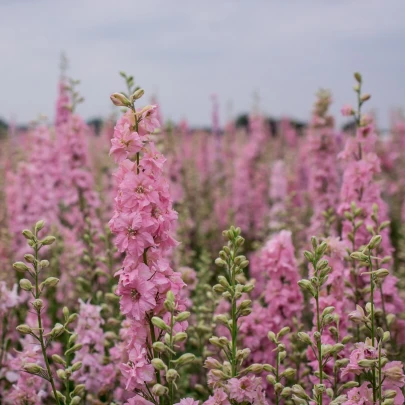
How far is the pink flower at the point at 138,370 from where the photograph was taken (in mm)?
2213

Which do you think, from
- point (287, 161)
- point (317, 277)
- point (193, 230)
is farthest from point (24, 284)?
point (287, 161)

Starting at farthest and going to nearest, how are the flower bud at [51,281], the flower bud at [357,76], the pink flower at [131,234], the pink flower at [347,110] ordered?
the pink flower at [347,110] → the flower bud at [357,76] → the flower bud at [51,281] → the pink flower at [131,234]

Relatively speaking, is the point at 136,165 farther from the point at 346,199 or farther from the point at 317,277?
the point at 346,199

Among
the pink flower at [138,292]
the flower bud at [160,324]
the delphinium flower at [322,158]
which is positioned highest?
the delphinium flower at [322,158]

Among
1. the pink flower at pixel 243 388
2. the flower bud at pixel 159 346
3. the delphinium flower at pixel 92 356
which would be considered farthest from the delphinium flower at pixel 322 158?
the flower bud at pixel 159 346

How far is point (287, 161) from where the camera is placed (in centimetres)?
1048

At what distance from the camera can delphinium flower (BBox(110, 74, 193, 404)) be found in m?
2.19

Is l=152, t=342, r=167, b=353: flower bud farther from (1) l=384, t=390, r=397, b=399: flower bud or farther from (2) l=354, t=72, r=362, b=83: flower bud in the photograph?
(2) l=354, t=72, r=362, b=83: flower bud

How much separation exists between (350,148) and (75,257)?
2729 millimetres

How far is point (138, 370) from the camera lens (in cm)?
223

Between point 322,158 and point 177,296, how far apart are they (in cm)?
397

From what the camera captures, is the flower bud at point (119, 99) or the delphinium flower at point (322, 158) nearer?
the flower bud at point (119, 99)

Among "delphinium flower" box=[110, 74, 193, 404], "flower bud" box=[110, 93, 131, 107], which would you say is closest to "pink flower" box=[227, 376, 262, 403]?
"delphinium flower" box=[110, 74, 193, 404]

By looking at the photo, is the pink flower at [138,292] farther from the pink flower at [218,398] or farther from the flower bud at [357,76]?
the flower bud at [357,76]
